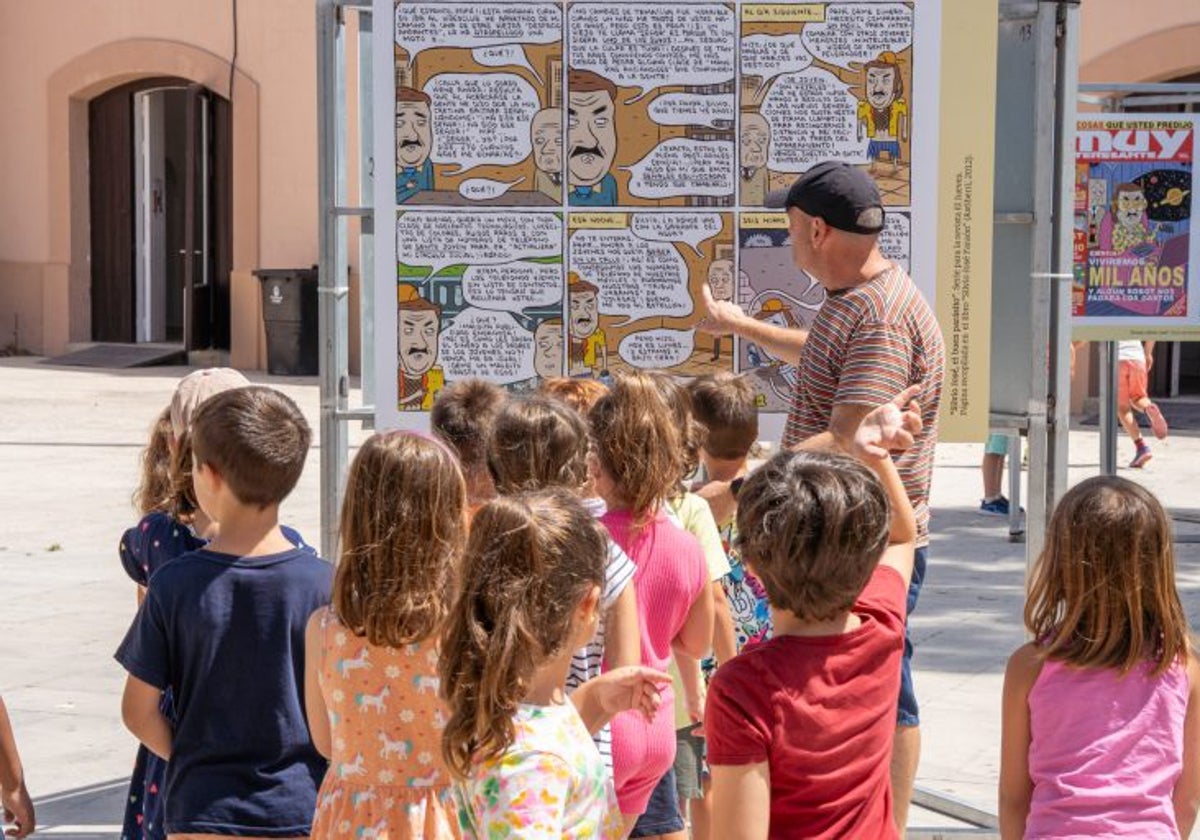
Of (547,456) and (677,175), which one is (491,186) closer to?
(677,175)

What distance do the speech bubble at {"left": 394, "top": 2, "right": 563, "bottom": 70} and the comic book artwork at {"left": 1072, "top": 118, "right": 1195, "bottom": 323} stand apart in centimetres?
553

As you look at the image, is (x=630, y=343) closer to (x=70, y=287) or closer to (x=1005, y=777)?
(x=1005, y=777)

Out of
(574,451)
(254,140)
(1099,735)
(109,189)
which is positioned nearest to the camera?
(1099,735)

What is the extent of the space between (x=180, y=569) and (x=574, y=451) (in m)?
0.82

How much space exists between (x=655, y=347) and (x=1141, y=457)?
27.1ft

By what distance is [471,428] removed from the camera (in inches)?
161

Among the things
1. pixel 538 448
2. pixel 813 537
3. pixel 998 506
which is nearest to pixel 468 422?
pixel 538 448

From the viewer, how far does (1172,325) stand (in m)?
10.3

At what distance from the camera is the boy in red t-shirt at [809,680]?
2.89 m

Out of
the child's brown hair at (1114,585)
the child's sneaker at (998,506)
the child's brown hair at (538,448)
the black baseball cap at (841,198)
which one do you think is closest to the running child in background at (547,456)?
the child's brown hair at (538,448)

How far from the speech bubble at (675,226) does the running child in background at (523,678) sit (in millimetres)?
2553

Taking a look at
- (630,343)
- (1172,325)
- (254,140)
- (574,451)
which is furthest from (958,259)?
(254,140)

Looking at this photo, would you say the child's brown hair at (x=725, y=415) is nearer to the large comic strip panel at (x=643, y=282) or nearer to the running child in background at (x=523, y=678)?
the large comic strip panel at (x=643, y=282)

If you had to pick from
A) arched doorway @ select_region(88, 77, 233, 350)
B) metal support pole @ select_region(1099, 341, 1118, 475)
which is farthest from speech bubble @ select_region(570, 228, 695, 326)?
arched doorway @ select_region(88, 77, 233, 350)
